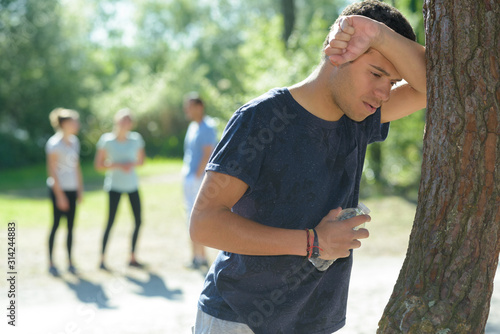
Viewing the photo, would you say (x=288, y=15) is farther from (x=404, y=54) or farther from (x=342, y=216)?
(x=342, y=216)

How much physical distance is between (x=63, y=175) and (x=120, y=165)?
756 mm

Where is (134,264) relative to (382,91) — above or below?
below

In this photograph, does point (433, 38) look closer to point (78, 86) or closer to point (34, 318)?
point (34, 318)

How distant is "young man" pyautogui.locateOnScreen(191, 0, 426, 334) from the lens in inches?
80.5

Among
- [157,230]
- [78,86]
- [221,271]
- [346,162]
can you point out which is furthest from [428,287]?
[78,86]

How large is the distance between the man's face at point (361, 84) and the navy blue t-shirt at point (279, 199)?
11 cm

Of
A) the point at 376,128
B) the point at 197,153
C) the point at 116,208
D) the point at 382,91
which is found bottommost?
the point at 116,208

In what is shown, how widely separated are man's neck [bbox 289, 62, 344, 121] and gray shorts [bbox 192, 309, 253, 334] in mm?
830

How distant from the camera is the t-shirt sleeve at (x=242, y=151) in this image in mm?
2047

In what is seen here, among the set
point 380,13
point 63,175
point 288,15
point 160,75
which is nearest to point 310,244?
point 380,13

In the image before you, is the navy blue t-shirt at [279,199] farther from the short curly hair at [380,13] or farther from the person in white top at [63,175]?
the person in white top at [63,175]

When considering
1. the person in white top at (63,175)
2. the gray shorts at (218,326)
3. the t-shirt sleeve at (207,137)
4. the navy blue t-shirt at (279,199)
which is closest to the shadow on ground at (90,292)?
the person in white top at (63,175)

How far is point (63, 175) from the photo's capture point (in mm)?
8016

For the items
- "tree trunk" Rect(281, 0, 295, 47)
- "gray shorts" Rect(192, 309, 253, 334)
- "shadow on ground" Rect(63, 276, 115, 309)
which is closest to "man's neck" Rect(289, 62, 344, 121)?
"gray shorts" Rect(192, 309, 253, 334)
